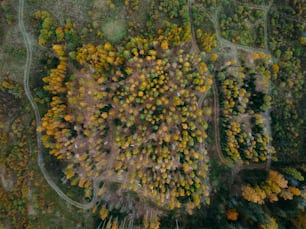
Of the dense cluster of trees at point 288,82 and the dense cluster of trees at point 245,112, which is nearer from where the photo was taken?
the dense cluster of trees at point 245,112

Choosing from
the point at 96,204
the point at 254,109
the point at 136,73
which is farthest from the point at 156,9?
the point at 96,204

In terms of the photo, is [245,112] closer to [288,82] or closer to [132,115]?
[288,82]

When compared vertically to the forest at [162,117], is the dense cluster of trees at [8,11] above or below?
above

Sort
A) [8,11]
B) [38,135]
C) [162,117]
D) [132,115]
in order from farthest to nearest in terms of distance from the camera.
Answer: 1. [38,135]
2. [8,11]
3. [132,115]
4. [162,117]

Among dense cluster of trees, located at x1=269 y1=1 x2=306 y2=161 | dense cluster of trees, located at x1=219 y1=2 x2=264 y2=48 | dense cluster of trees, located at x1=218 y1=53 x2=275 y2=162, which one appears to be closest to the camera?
dense cluster of trees, located at x1=218 y1=53 x2=275 y2=162

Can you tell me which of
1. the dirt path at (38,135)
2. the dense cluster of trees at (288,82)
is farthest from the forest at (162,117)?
the dirt path at (38,135)

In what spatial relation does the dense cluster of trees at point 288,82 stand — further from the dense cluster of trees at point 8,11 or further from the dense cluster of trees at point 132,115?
the dense cluster of trees at point 8,11

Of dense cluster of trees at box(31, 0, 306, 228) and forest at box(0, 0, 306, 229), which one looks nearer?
dense cluster of trees at box(31, 0, 306, 228)

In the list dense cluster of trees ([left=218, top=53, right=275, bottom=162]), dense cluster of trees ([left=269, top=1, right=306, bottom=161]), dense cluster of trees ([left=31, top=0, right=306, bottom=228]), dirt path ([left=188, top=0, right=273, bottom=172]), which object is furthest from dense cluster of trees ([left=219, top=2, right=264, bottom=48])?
dense cluster of trees ([left=218, top=53, right=275, bottom=162])

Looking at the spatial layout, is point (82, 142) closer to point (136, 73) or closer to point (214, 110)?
point (136, 73)

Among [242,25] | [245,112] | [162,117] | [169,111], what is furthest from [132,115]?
→ [242,25]

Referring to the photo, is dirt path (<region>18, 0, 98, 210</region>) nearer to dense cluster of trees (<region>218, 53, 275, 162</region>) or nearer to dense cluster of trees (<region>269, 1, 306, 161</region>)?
dense cluster of trees (<region>218, 53, 275, 162</region>)
